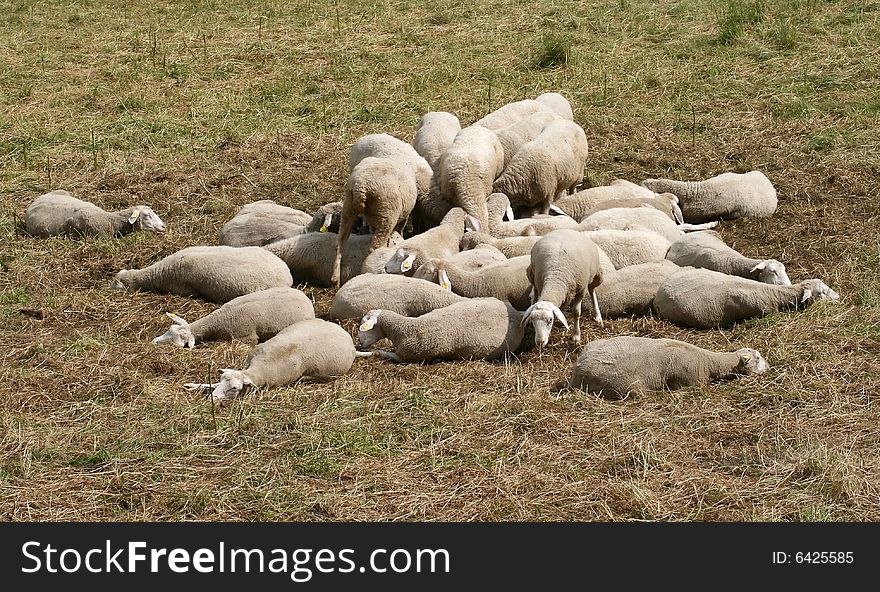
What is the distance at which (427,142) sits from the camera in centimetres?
951

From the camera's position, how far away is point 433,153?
30.8 ft

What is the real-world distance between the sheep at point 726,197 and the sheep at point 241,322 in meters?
3.97

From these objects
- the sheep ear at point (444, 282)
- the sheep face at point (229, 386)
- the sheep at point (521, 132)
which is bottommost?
the sheep face at point (229, 386)

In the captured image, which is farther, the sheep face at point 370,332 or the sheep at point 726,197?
the sheep at point 726,197

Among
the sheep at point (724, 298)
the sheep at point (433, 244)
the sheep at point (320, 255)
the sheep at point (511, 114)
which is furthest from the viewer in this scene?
the sheep at point (511, 114)

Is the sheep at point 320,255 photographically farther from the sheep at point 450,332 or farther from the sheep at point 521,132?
the sheep at point 521,132

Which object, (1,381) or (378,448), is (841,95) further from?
(1,381)

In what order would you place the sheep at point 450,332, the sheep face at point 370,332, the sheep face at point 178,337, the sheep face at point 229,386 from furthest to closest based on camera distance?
1. the sheep face at point 178,337
2. the sheep face at point 370,332
3. the sheep at point 450,332
4. the sheep face at point 229,386

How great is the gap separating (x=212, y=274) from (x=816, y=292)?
4184mm

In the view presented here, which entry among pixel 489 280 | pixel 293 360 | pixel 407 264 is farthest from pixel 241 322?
pixel 489 280

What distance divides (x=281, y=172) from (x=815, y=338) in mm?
5424

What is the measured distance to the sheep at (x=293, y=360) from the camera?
20.4 ft

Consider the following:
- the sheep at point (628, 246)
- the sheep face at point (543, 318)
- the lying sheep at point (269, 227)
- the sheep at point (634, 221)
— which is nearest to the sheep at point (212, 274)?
the lying sheep at point (269, 227)

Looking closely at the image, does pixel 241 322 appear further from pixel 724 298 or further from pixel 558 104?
pixel 558 104
